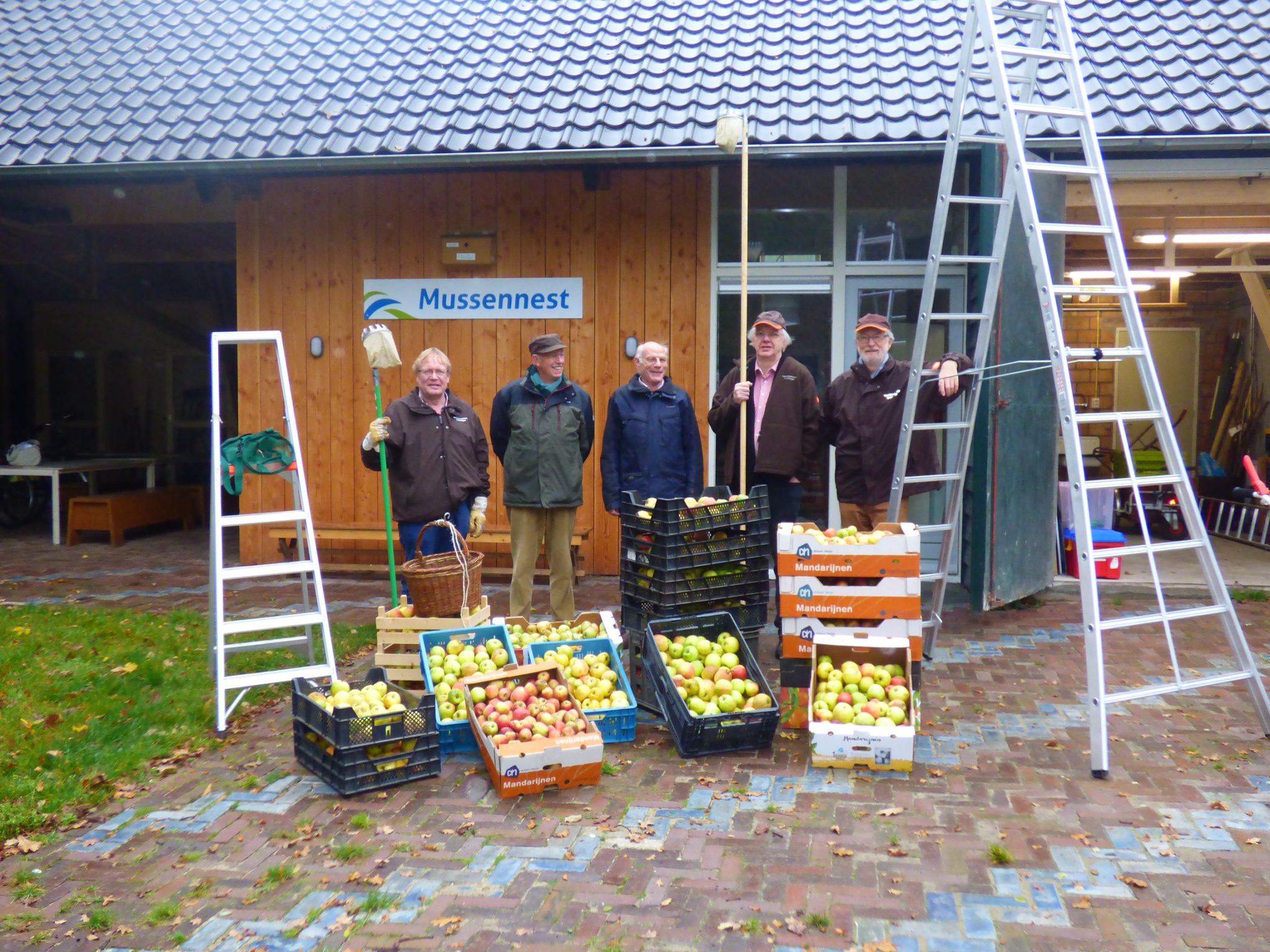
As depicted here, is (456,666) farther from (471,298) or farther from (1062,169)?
(471,298)

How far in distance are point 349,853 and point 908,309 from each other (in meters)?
6.06

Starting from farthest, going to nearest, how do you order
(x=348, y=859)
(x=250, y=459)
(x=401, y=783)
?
1. (x=250, y=459)
2. (x=401, y=783)
3. (x=348, y=859)

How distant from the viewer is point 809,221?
8.41m

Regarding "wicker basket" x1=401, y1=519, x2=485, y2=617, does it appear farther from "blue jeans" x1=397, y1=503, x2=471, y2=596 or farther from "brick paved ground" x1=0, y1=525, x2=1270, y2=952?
"brick paved ground" x1=0, y1=525, x2=1270, y2=952

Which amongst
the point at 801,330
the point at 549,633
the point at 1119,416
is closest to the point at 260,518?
the point at 549,633

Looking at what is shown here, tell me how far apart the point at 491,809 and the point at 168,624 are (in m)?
3.85

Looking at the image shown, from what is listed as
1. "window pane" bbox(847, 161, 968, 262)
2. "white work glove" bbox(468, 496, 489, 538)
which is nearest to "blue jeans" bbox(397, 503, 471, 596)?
"white work glove" bbox(468, 496, 489, 538)

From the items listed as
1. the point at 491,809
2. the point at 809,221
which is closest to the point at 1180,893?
the point at 491,809

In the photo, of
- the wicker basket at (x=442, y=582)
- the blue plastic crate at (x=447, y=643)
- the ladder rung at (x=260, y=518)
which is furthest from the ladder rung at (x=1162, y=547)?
the ladder rung at (x=260, y=518)

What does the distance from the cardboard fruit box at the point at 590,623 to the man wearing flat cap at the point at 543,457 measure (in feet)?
2.50

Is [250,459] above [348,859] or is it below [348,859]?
above

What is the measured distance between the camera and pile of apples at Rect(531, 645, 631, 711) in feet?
16.1

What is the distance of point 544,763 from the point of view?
13.9 ft

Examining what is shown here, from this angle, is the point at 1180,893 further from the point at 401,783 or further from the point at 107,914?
the point at 107,914
